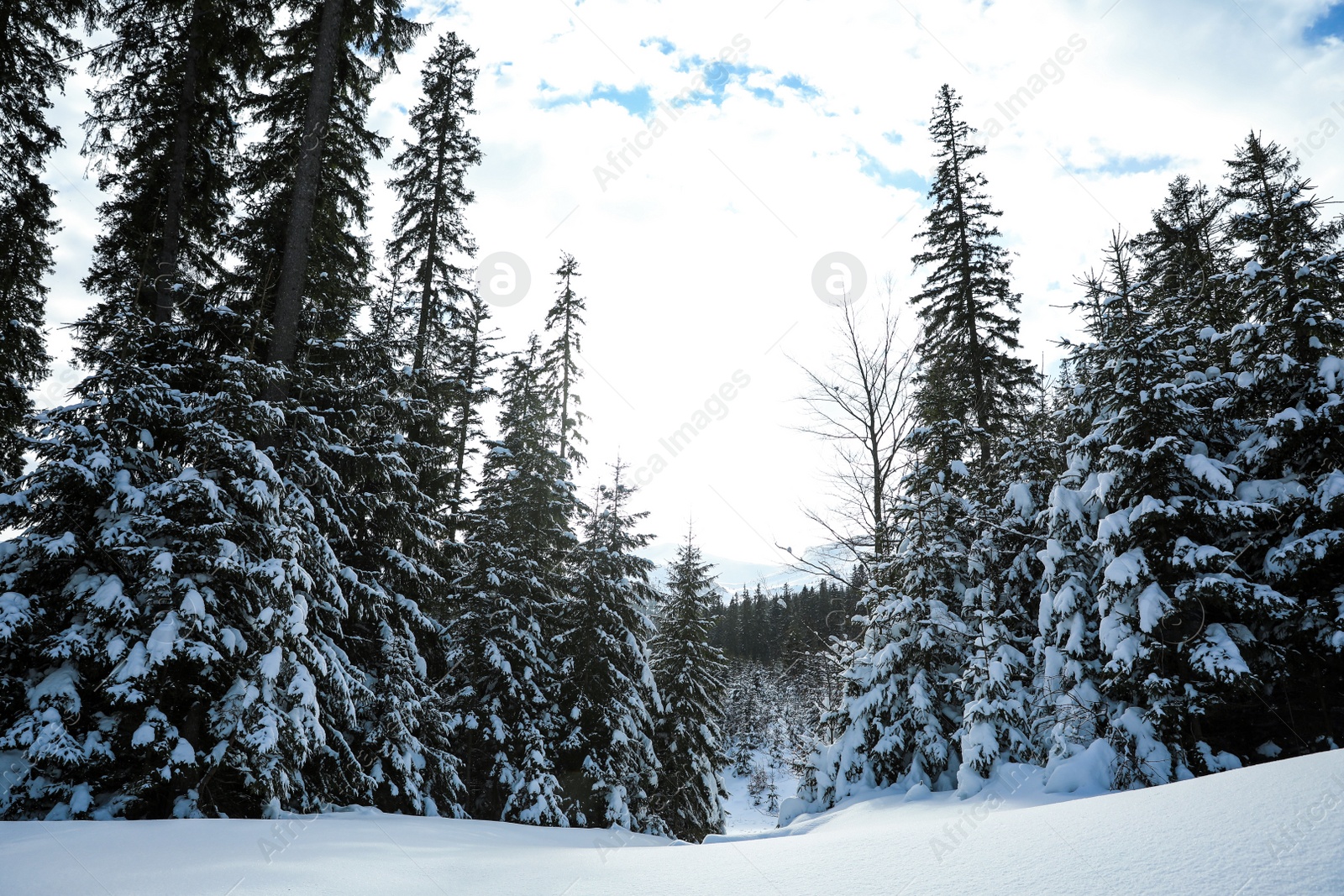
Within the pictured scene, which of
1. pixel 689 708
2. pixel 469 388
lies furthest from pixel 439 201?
pixel 689 708

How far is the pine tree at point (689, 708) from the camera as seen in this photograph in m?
18.5

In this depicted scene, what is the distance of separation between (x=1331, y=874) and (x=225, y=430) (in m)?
9.85

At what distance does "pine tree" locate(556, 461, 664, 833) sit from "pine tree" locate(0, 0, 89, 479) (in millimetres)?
11758

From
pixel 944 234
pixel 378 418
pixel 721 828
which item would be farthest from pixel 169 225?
pixel 721 828

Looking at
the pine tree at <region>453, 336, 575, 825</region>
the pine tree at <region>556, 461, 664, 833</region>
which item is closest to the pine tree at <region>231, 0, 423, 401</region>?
the pine tree at <region>453, 336, 575, 825</region>

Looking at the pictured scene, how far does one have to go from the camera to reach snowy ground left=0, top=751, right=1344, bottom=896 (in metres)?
2.44

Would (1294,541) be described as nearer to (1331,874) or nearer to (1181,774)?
(1181,774)

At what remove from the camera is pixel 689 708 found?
775 inches

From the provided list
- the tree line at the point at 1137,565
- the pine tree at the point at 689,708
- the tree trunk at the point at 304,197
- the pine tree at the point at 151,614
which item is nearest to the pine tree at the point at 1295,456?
the tree line at the point at 1137,565

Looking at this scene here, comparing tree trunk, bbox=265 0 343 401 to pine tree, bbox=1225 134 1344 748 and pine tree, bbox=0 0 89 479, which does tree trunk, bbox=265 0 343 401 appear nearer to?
pine tree, bbox=0 0 89 479

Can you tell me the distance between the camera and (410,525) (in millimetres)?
12461

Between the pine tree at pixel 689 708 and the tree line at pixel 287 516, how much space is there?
112 mm

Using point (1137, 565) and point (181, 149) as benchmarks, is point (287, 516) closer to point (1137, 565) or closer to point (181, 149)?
point (181, 149)

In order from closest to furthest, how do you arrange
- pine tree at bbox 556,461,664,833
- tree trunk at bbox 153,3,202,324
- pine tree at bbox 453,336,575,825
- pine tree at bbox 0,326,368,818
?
pine tree at bbox 0,326,368,818
tree trunk at bbox 153,3,202,324
pine tree at bbox 453,336,575,825
pine tree at bbox 556,461,664,833
